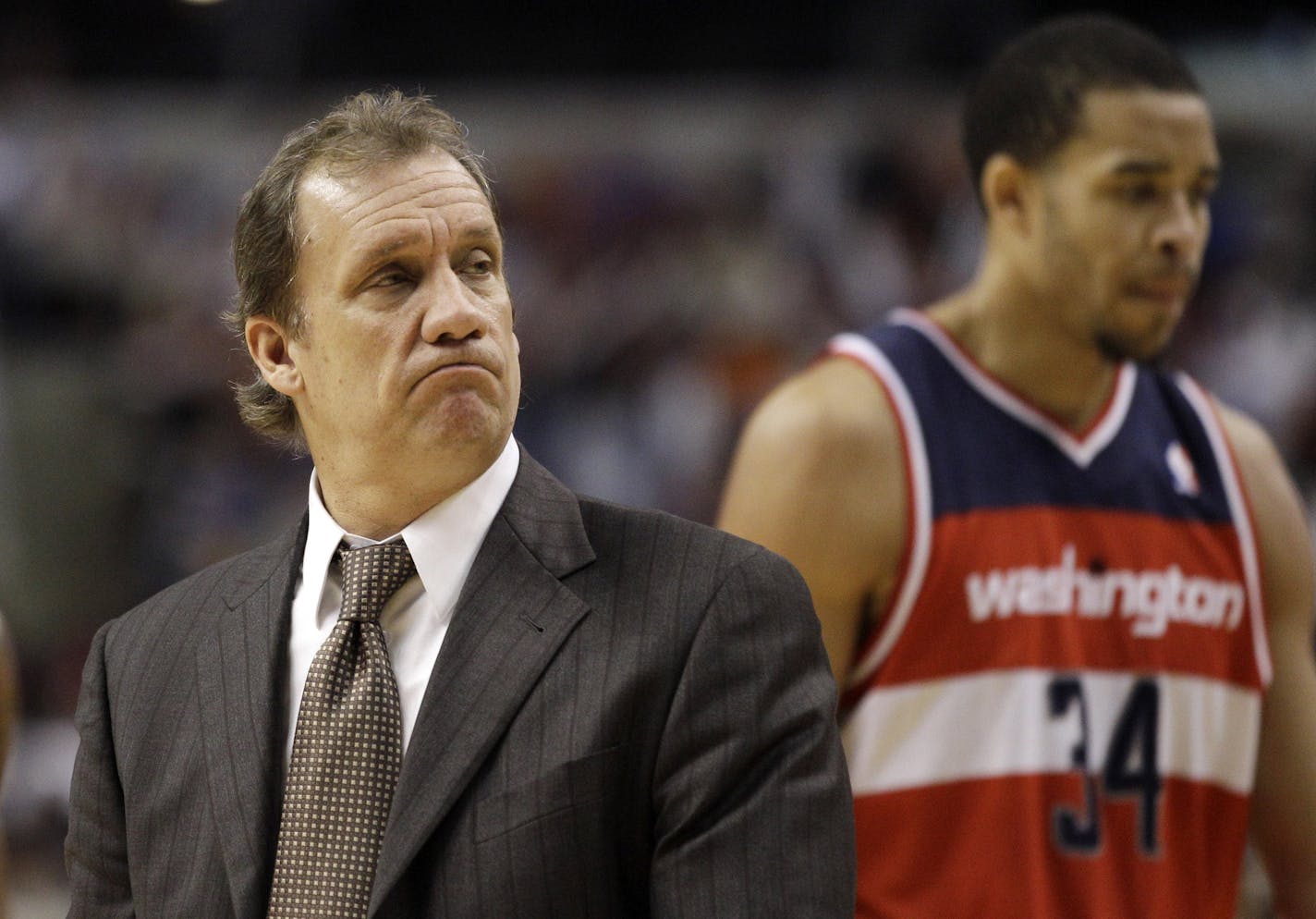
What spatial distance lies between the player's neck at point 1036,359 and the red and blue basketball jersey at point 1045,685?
0.19 ft

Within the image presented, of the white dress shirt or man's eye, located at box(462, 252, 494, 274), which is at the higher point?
man's eye, located at box(462, 252, 494, 274)

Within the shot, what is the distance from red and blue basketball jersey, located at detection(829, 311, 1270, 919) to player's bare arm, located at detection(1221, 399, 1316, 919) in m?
0.04

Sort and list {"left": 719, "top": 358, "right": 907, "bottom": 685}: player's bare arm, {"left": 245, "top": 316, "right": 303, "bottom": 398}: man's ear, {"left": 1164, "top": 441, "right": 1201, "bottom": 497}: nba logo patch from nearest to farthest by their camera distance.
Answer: {"left": 245, "top": 316, "right": 303, "bottom": 398}: man's ear < {"left": 719, "top": 358, "right": 907, "bottom": 685}: player's bare arm < {"left": 1164, "top": 441, "right": 1201, "bottom": 497}: nba logo patch

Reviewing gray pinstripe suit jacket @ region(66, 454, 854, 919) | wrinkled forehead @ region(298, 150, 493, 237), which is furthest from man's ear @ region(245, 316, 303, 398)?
gray pinstripe suit jacket @ region(66, 454, 854, 919)

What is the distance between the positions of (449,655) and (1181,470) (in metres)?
1.65

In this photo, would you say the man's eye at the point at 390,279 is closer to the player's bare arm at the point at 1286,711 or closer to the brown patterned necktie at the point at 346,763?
the brown patterned necktie at the point at 346,763

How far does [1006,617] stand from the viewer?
2.79m

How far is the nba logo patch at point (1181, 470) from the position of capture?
9.75ft

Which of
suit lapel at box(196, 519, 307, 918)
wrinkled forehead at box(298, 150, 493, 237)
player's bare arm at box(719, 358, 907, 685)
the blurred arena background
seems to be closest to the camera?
suit lapel at box(196, 519, 307, 918)

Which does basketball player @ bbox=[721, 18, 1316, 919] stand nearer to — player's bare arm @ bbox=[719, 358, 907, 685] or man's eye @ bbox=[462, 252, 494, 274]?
player's bare arm @ bbox=[719, 358, 907, 685]

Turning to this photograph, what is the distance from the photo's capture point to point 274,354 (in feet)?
6.72

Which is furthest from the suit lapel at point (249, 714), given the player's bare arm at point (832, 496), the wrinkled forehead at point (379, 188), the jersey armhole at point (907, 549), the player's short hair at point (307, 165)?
the jersey armhole at point (907, 549)

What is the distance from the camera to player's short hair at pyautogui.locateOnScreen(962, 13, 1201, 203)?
2.92 metres

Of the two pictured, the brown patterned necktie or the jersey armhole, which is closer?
the brown patterned necktie
